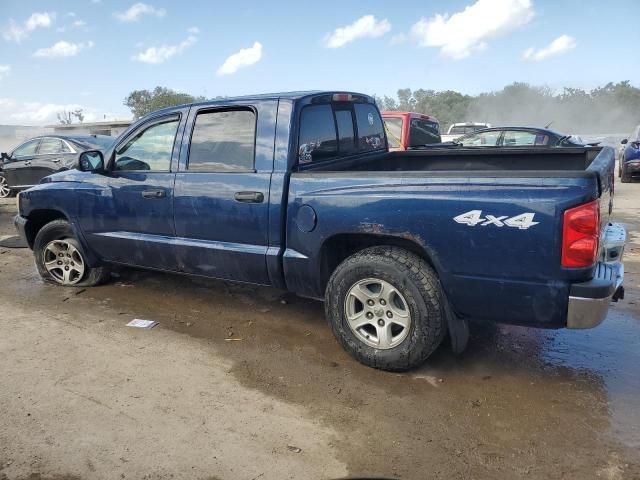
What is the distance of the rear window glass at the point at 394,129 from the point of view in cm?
927

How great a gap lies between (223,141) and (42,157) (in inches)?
349

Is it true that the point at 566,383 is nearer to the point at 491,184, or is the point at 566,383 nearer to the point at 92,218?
the point at 491,184

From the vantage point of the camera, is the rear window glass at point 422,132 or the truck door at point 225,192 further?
the rear window glass at point 422,132

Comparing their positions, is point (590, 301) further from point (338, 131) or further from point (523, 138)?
point (523, 138)

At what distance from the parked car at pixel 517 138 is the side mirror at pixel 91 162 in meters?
7.70

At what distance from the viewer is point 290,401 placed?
318 cm

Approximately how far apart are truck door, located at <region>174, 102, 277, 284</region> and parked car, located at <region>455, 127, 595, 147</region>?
24.6ft

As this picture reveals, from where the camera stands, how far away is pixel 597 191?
275cm

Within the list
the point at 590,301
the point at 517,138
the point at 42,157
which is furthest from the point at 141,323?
the point at 517,138

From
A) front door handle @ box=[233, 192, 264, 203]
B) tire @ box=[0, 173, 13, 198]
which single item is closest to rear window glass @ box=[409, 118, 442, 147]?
front door handle @ box=[233, 192, 264, 203]

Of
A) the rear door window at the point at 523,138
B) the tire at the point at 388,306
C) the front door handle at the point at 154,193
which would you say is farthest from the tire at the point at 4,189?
the tire at the point at 388,306

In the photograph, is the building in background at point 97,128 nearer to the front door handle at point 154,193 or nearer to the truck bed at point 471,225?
the front door handle at point 154,193

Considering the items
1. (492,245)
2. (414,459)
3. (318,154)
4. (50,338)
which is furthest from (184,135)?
(414,459)

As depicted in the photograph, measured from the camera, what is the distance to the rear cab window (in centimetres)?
394
